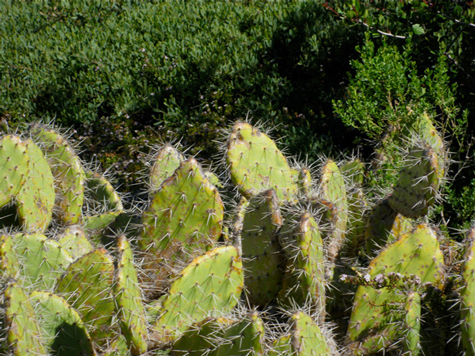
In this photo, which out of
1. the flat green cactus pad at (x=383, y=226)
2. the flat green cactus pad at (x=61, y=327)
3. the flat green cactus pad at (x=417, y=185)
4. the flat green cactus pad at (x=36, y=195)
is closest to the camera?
the flat green cactus pad at (x=61, y=327)

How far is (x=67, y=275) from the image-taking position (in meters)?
2.65

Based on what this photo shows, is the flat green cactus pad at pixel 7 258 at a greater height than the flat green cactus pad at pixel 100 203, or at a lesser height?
greater

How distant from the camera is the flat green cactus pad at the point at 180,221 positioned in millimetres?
2971

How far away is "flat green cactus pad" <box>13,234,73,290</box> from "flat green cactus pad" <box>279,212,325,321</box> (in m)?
1.15

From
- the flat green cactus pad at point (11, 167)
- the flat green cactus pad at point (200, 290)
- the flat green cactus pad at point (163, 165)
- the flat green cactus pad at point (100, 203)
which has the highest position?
the flat green cactus pad at point (11, 167)

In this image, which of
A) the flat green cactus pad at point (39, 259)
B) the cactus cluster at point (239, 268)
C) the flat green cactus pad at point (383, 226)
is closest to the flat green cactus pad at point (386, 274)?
the cactus cluster at point (239, 268)

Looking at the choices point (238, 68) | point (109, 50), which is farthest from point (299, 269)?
point (109, 50)

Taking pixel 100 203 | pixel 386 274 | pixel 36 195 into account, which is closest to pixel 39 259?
pixel 36 195

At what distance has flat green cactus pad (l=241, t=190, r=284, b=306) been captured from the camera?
2.69m

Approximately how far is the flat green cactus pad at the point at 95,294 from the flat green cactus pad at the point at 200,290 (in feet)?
0.82

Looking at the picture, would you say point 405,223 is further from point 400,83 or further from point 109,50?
point 109,50

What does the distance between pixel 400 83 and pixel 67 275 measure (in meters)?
2.53

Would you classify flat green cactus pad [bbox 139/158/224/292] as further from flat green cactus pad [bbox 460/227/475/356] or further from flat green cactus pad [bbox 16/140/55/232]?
flat green cactus pad [bbox 460/227/475/356]

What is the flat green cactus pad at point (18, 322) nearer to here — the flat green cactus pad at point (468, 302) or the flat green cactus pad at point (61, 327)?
the flat green cactus pad at point (61, 327)
